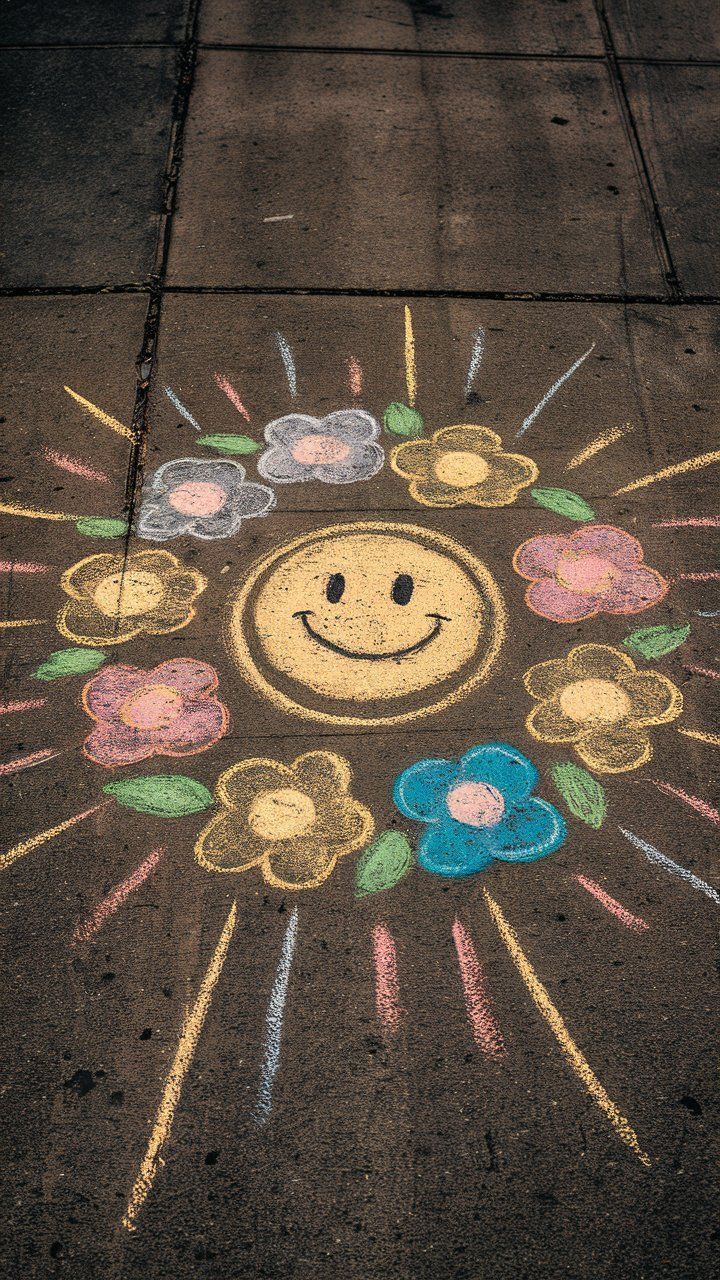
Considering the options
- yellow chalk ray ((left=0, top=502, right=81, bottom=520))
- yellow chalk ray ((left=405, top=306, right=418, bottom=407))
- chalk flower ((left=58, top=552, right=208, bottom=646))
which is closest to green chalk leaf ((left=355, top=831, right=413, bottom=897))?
chalk flower ((left=58, top=552, right=208, bottom=646))

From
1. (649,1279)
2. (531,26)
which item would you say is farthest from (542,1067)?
(531,26)

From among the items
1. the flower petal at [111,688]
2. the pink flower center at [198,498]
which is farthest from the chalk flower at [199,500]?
the flower petal at [111,688]

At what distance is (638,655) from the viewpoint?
11.5ft

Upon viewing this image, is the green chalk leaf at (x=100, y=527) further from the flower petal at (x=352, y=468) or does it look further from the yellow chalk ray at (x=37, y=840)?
the yellow chalk ray at (x=37, y=840)

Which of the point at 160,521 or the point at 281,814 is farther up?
the point at 160,521

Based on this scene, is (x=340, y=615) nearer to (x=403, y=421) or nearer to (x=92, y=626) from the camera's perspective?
(x=92, y=626)

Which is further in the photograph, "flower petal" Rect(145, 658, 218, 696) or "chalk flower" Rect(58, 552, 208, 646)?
"chalk flower" Rect(58, 552, 208, 646)

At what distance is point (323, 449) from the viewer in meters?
4.17

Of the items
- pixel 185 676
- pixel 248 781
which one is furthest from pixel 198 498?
pixel 248 781

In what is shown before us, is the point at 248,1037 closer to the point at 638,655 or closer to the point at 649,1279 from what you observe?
the point at 649,1279

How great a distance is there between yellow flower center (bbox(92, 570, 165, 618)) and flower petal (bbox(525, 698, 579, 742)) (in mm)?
1389

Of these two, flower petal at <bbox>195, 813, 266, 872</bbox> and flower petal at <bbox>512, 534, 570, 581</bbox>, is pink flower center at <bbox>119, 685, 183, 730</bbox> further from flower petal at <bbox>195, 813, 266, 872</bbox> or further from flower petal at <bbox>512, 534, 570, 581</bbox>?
flower petal at <bbox>512, 534, 570, 581</bbox>

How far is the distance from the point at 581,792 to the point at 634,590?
2.97 ft

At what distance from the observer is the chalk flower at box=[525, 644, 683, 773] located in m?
3.28
